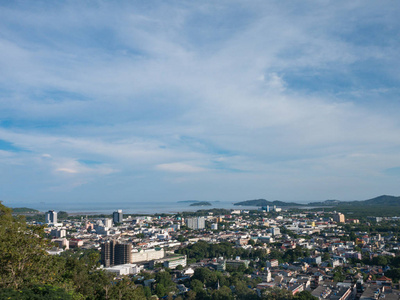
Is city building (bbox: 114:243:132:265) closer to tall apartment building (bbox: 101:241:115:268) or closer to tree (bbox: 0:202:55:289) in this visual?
tall apartment building (bbox: 101:241:115:268)

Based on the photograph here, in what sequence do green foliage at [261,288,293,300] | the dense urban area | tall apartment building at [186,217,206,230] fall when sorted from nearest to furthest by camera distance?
1. the dense urban area
2. green foliage at [261,288,293,300]
3. tall apartment building at [186,217,206,230]

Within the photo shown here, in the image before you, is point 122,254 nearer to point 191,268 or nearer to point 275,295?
point 191,268

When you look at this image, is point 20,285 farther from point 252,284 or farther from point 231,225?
point 231,225

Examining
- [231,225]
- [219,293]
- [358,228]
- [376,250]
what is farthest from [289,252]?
[231,225]

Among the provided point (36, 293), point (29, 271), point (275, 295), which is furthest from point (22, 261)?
point (275, 295)

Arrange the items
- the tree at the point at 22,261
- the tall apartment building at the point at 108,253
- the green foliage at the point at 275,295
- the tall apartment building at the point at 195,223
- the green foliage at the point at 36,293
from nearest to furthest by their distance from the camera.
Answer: the green foliage at the point at 36,293 < the tree at the point at 22,261 < the green foliage at the point at 275,295 < the tall apartment building at the point at 108,253 < the tall apartment building at the point at 195,223

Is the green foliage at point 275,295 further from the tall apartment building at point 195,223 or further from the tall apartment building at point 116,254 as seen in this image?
the tall apartment building at point 195,223

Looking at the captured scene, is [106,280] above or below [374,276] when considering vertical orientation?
above

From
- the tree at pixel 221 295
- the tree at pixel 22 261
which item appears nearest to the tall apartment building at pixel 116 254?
the tree at pixel 221 295

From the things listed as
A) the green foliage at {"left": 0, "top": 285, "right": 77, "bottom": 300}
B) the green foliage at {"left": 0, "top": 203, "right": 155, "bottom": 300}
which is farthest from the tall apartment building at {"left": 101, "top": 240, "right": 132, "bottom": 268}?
the green foliage at {"left": 0, "top": 285, "right": 77, "bottom": 300}
